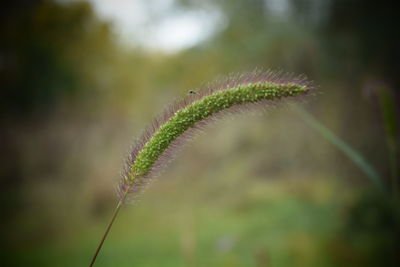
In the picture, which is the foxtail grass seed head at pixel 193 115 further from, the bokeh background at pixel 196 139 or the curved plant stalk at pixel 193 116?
the bokeh background at pixel 196 139

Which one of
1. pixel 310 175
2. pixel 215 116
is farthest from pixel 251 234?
→ pixel 215 116

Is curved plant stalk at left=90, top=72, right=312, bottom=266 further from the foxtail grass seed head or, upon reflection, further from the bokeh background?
the bokeh background

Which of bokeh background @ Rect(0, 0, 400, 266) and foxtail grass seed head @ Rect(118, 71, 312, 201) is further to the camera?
bokeh background @ Rect(0, 0, 400, 266)

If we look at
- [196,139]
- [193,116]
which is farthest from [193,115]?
[196,139]

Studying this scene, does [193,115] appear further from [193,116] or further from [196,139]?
[196,139]

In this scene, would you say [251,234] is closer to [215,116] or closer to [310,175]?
[310,175]

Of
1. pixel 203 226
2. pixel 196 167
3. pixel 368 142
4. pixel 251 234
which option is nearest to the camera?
pixel 251 234

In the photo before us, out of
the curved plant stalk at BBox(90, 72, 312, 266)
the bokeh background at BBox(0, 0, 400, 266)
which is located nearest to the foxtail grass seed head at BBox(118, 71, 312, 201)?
the curved plant stalk at BBox(90, 72, 312, 266)
